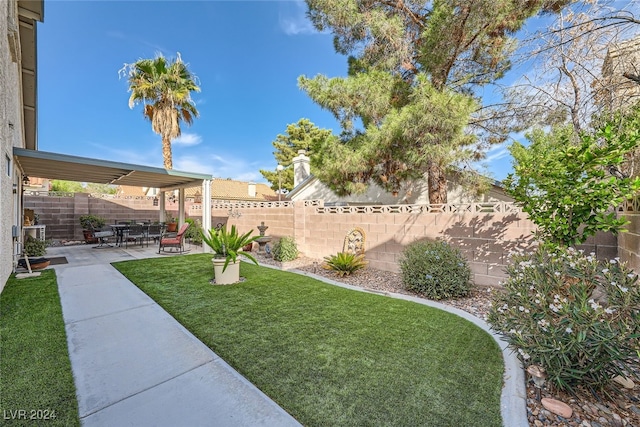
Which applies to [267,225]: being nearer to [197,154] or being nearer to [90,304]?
[90,304]

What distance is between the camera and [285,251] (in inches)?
332

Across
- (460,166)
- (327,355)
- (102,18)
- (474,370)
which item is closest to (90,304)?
(327,355)

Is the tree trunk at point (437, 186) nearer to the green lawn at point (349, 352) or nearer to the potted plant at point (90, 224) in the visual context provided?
the green lawn at point (349, 352)

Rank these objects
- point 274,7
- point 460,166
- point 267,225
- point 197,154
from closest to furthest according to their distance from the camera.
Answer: point 460,166, point 274,7, point 267,225, point 197,154

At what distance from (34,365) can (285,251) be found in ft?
19.7

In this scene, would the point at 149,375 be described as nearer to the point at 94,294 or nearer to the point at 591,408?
the point at 94,294

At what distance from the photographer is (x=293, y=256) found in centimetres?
855

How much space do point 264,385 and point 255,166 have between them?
24975mm

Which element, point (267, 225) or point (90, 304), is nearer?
point (90, 304)

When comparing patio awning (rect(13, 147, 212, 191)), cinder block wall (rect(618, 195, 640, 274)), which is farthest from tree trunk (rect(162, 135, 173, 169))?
cinder block wall (rect(618, 195, 640, 274))

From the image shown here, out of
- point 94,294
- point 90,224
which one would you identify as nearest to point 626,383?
point 94,294

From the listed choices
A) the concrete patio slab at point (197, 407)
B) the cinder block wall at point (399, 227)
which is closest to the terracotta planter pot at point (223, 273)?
the concrete patio slab at point (197, 407)

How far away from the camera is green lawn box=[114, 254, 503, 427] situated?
7.29ft

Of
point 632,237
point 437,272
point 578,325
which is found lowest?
point 437,272
